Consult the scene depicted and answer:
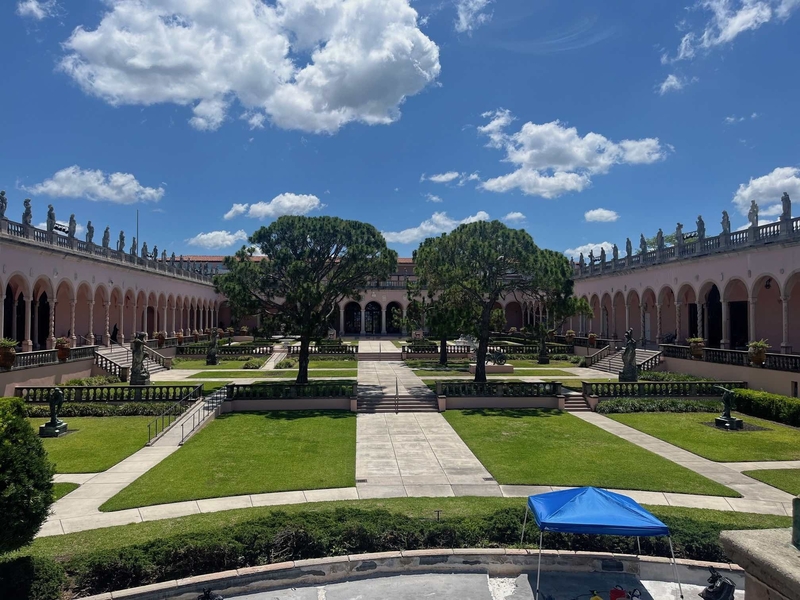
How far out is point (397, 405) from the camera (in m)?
23.6

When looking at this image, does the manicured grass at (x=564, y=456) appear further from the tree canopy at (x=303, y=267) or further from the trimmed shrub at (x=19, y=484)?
the trimmed shrub at (x=19, y=484)

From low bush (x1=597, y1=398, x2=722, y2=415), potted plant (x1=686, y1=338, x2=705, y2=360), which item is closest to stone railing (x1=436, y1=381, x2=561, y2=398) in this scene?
low bush (x1=597, y1=398, x2=722, y2=415)

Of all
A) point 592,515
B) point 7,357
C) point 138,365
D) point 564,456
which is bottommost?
point 564,456

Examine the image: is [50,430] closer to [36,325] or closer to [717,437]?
[36,325]

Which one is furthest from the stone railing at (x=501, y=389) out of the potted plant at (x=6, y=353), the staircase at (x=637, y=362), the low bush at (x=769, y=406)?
the potted plant at (x=6, y=353)

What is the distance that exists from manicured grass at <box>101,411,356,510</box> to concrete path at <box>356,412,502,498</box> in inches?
21.5

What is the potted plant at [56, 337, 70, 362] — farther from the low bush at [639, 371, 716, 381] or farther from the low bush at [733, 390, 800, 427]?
the low bush at [733, 390, 800, 427]

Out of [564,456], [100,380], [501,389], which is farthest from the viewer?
[100,380]

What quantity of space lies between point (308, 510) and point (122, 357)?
2816 cm

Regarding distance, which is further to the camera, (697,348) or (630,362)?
(697,348)

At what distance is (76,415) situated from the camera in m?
22.0

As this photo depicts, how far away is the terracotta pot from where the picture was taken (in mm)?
23922

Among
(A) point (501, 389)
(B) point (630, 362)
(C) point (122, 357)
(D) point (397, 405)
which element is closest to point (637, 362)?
(B) point (630, 362)

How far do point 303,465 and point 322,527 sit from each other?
20.4 ft
